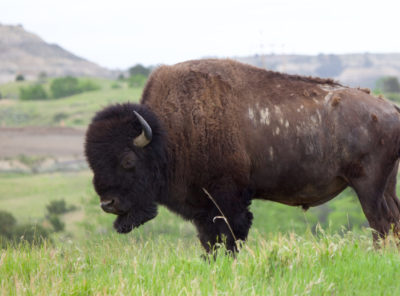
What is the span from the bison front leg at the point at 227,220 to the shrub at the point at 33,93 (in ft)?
331

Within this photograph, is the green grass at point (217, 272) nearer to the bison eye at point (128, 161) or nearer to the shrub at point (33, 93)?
the bison eye at point (128, 161)

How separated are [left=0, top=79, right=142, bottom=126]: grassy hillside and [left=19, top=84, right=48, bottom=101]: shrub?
4.81 feet

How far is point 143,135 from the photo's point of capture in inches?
267

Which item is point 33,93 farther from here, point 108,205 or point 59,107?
point 108,205

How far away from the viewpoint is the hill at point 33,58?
539 ft

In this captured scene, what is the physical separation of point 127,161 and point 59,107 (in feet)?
296

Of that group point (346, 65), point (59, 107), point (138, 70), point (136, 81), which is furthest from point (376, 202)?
point (346, 65)

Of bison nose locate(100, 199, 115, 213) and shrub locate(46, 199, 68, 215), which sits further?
shrub locate(46, 199, 68, 215)

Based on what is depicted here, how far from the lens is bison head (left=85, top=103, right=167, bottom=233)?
6.67 m

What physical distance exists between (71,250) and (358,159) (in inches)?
132

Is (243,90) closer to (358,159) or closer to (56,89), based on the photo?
(358,159)

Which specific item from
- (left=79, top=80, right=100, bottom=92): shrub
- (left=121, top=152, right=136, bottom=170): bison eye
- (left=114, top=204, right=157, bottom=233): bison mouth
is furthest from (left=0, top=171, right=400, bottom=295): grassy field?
(left=79, top=80, right=100, bottom=92): shrub

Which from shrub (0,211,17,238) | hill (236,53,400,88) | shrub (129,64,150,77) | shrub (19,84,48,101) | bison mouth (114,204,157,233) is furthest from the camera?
hill (236,53,400,88)

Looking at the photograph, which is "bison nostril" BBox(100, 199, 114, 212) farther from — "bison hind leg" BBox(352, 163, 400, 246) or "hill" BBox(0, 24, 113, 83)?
"hill" BBox(0, 24, 113, 83)
